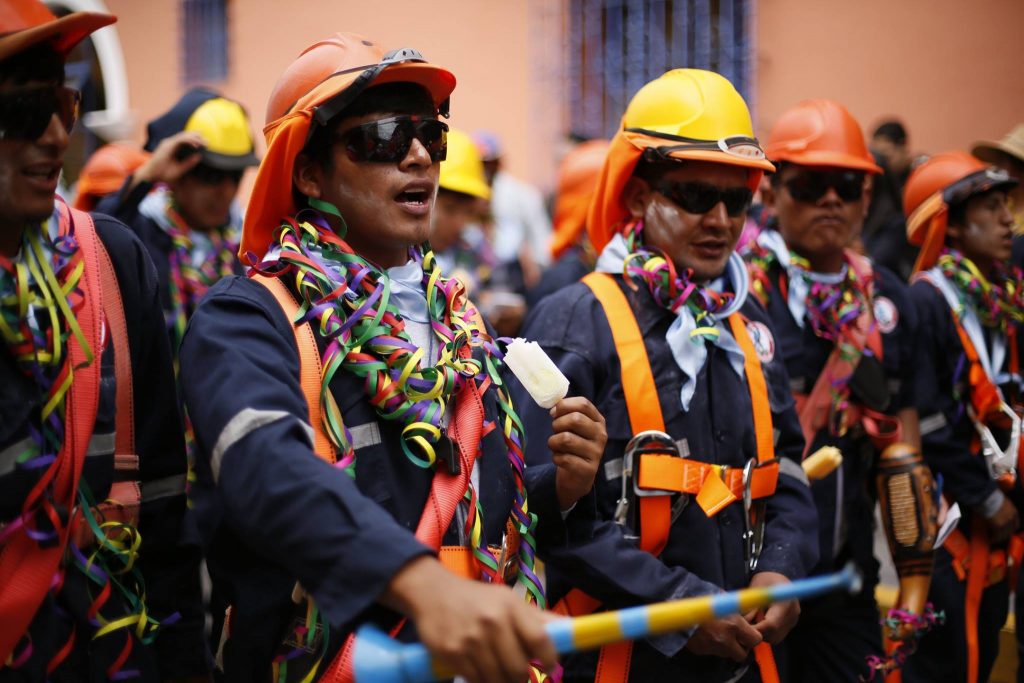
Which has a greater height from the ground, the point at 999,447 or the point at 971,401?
the point at 971,401

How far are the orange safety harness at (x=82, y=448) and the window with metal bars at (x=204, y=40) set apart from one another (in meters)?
12.1

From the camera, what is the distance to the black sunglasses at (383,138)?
2568mm

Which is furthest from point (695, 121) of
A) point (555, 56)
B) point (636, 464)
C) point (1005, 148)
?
point (555, 56)

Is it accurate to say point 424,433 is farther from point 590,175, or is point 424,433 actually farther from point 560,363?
point 590,175

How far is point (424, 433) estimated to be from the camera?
2.40 meters

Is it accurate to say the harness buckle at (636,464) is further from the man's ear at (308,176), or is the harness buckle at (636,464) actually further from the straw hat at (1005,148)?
the straw hat at (1005,148)

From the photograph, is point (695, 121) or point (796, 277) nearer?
point (695, 121)

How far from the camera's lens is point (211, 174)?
5469 mm

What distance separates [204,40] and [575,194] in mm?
8601

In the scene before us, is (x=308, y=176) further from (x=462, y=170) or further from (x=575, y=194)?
(x=575, y=194)

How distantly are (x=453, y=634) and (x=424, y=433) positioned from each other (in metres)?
0.73

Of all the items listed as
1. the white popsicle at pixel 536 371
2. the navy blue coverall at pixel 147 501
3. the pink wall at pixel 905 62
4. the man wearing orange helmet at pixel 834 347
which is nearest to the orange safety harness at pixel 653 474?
the white popsicle at pixel 536 371

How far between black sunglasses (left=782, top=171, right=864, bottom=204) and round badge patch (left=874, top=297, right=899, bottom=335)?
0.50 metres

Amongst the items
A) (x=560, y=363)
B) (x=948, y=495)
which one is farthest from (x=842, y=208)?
(x=560, y=363)
